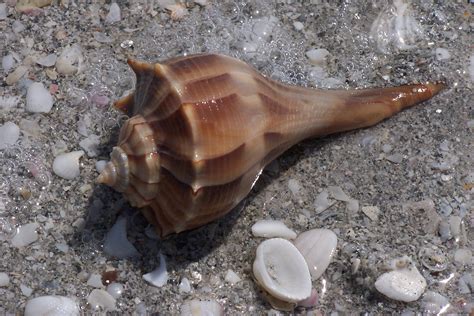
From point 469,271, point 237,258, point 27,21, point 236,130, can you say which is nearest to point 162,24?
point 27,21

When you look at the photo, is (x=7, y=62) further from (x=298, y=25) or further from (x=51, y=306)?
(x=298, y=25)

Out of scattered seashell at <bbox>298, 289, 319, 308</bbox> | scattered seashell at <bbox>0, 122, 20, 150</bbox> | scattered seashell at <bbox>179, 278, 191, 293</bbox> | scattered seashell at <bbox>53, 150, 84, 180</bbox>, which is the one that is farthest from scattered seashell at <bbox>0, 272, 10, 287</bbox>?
scattered seashell at <bbox>298, 289, 319, 308</bbox>

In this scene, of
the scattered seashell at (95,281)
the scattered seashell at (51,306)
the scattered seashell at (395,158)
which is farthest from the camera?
the scattered seashell at (395,158)

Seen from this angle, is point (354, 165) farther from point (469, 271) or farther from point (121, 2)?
point (121, 2)

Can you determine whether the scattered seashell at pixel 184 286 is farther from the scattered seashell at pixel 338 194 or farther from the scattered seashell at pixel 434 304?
the scattered seashell at pixel 434 304

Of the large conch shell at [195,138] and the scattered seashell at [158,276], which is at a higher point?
the large conch shell at [195,138]

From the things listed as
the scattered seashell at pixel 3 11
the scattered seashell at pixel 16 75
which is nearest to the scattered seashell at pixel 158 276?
the scattered seashell at pixel 16 75
